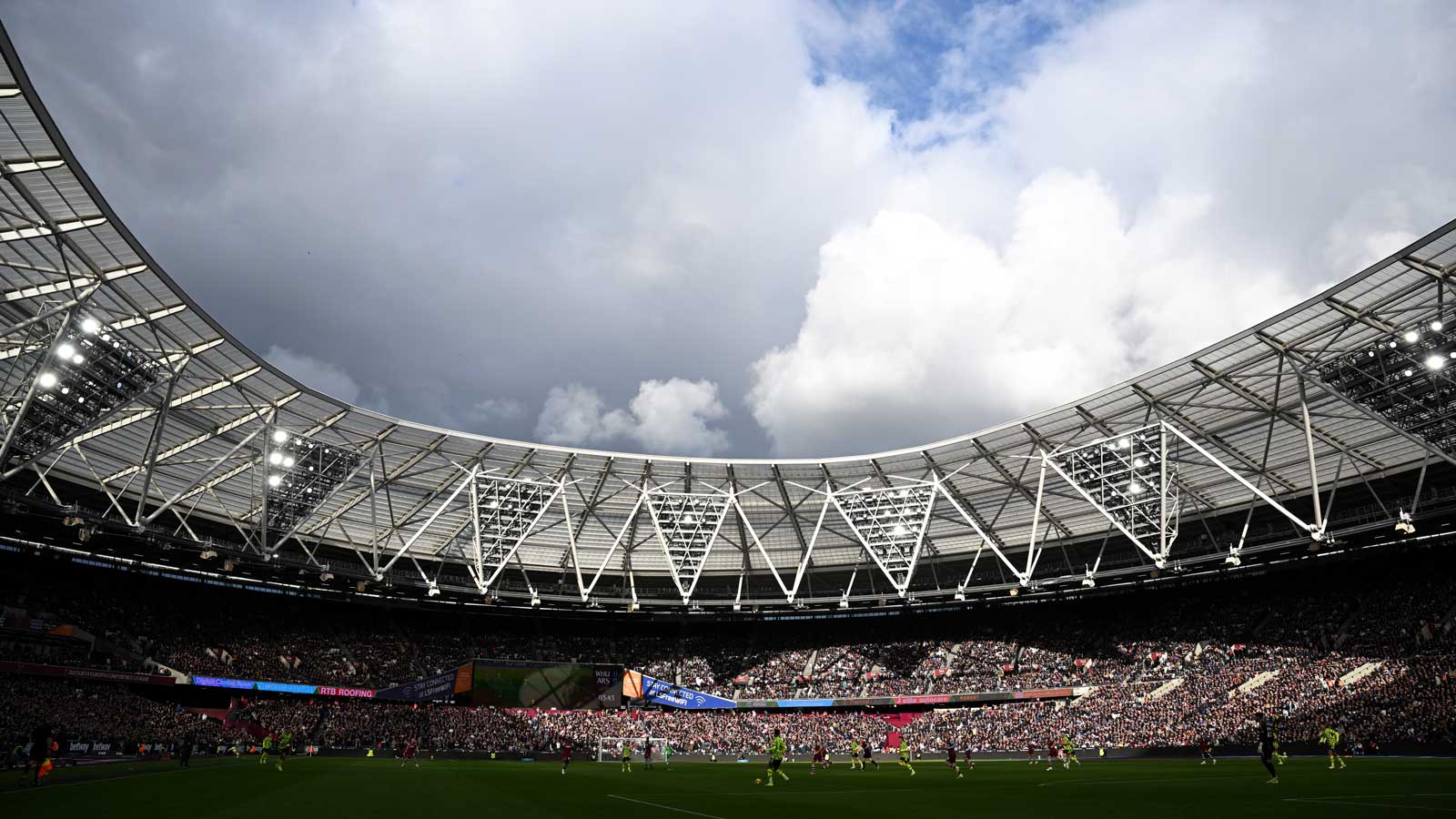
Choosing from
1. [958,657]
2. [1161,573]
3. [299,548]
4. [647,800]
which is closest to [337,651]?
[299,548]

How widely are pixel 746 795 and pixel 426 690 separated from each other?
158 ft

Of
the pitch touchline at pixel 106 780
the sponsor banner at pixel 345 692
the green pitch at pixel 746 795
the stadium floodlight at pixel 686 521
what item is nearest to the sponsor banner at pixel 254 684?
the sponsor banner at pixel 345 692

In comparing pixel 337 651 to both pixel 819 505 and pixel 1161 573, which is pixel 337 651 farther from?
pixel 1161 573

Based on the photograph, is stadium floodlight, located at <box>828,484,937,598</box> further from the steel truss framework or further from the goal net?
the goal net

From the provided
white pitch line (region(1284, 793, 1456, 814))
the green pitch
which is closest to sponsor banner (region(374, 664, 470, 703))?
the green pitch

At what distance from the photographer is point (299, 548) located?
6009cm

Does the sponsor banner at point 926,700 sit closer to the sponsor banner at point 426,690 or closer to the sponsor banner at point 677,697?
the sponsor banner at point 677,697

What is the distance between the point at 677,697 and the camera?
67312 millimetres

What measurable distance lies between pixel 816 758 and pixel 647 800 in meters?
24.1

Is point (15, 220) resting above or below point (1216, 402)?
above

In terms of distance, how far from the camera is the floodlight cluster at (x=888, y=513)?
54144 mm

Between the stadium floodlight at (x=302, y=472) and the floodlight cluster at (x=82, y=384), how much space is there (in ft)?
29.3

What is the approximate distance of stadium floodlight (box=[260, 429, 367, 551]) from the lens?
1772 inches

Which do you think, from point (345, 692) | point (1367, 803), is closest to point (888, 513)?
point (1367, 803)
